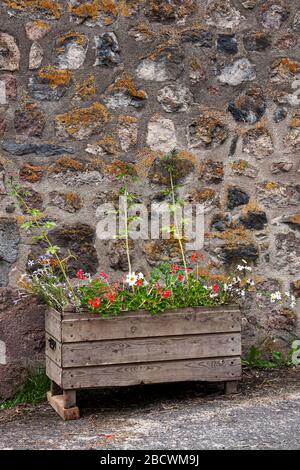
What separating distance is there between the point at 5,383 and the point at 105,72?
1.76 meters

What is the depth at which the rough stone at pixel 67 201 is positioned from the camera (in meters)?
3.90

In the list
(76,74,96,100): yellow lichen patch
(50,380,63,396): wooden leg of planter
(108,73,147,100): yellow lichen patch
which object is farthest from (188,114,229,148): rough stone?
(50,380,63,396): wooden leg of planter

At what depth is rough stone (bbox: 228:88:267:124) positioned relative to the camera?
4.16m

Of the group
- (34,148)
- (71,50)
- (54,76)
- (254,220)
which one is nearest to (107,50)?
(71,50)

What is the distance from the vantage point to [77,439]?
125 inches

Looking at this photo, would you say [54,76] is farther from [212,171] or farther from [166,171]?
[212,171]

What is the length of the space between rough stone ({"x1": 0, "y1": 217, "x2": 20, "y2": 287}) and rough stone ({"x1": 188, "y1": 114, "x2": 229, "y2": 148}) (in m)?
1.10

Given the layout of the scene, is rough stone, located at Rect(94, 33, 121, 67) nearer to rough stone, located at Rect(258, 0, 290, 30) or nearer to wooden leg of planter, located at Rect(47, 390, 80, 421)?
rough stone, located at Rect(258, 0, 290, 30)

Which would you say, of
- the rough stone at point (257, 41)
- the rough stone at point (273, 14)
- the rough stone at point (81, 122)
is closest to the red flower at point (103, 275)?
the rough stone at point (81, 122)

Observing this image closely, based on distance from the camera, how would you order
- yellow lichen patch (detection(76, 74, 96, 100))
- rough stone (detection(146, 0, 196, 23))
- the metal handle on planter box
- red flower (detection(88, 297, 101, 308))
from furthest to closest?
rough stone (detection(146, 0, 196, 23))
yellow lichen patch (detection(76, 74, 96, 100))
the metal handle on planter box
red flower (detection(88, 297, 101, 308))

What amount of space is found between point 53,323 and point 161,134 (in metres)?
1.22
